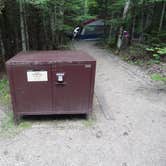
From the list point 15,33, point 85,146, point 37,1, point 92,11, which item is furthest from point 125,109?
point 92,11

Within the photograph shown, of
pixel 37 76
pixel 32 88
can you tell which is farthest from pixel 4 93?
pixel 37 76

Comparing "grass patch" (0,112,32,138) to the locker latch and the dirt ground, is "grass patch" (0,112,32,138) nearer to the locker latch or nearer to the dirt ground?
the dirt ground

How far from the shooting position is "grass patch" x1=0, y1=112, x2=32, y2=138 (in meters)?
2.57

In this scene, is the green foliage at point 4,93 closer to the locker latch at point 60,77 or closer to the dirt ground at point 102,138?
the dirt ground at point 102,138

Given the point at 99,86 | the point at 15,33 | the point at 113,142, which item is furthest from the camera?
the point at 15,33

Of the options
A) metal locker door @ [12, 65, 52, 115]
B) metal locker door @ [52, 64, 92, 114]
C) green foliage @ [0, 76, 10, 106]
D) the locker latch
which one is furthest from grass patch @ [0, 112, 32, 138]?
the locker latch

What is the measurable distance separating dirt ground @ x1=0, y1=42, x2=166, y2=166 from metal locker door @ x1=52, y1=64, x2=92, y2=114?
0.27 metres

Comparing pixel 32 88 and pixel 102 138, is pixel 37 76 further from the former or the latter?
pixel 102 138

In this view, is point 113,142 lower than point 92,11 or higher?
lower

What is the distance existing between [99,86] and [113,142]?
2162 mm

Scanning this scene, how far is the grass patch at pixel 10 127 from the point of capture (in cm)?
257

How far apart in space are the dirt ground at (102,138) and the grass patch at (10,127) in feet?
0.28

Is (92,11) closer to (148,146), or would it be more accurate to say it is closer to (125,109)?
(125,109)

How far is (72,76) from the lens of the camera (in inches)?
102
